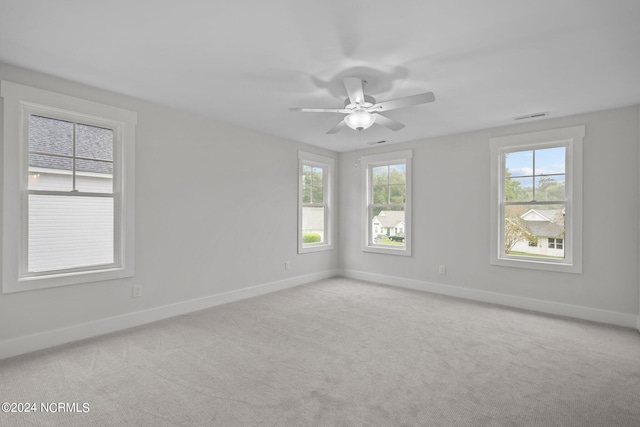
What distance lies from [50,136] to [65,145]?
0.42 feet

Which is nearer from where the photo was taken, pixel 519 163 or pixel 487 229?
pixel 519 163

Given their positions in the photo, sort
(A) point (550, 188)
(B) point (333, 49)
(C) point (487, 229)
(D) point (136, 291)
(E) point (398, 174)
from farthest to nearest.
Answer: (E) point (398, 174) → (C) point (487, 229) → (A) point (550, 188) → (D) point (136, 291) → (B) point (333, 49)

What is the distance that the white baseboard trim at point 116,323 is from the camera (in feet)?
9.05

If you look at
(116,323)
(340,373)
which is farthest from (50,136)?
(340,373)

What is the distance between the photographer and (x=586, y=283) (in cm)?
386

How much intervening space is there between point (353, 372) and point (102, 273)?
2598mm

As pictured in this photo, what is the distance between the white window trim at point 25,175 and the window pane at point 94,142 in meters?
0.07

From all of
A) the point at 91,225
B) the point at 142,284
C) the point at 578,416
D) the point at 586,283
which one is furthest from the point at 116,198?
the point at 586,283

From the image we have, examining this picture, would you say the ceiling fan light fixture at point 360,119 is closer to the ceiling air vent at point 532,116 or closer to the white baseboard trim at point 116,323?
the ceiling air vent at point 532,116

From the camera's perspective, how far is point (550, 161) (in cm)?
416

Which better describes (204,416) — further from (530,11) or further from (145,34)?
(530,11)

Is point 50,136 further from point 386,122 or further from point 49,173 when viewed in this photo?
point 386,122

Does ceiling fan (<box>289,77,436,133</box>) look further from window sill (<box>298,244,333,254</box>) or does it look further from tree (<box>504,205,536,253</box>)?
window sill (<box>298,244,333,254</box>)

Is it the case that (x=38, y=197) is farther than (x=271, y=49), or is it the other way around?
(x=38, y=197)
